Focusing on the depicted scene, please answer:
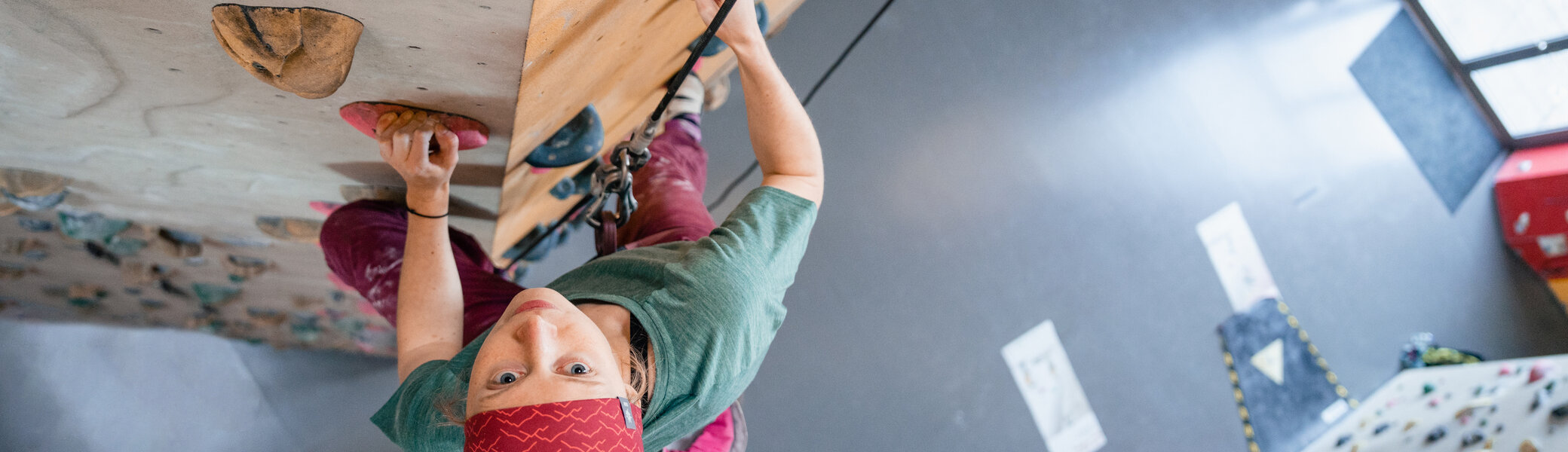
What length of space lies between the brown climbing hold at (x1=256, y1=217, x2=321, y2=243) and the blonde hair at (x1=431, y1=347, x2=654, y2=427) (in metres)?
0.64

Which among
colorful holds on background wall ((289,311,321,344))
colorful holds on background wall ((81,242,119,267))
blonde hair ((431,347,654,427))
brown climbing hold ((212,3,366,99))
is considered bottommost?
colorful holds on background wall ((289,311,321,344))

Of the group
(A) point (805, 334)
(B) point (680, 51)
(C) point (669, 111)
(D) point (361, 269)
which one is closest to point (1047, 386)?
(A) point (805, 334)

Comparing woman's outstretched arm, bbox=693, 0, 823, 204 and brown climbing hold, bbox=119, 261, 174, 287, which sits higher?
woman's outstretched arm, bbox=693, 0, 823, 204

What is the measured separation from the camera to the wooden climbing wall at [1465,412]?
8.17ft

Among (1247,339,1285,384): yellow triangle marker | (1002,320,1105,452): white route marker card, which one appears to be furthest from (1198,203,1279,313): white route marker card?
(1002,320,1105,452): white route marker card

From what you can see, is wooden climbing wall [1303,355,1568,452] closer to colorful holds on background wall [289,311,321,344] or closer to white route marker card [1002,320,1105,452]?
white route marker card [1002,320,1105,452]

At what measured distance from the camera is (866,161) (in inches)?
81.6

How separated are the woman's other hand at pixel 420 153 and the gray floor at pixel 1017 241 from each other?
3.24 feet

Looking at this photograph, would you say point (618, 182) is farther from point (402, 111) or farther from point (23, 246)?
point (23, 246)

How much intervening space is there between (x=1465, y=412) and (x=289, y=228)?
11.0 feet

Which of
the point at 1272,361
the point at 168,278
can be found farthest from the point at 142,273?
the point at 1272,361

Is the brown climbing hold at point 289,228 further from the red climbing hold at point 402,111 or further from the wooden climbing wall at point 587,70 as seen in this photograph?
the red climbing hold at point 402,111

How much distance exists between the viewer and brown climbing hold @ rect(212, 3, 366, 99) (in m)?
0.58

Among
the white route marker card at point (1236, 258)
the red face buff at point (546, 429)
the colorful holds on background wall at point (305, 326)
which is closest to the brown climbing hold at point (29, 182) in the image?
the red face buff at point (546, 429)
